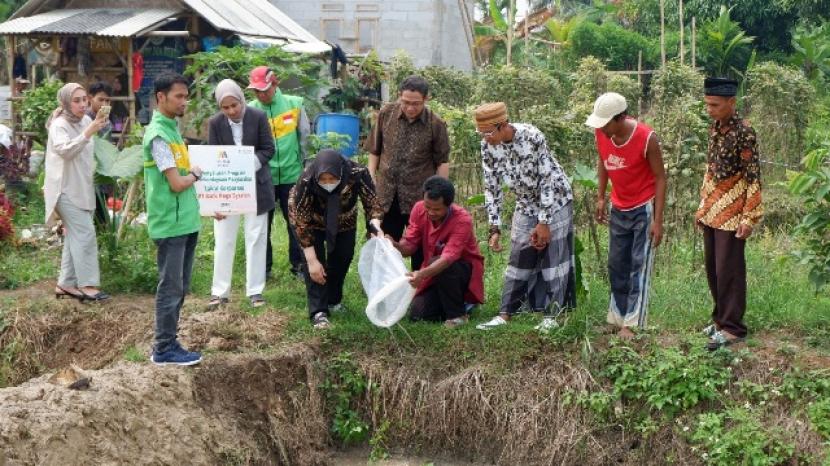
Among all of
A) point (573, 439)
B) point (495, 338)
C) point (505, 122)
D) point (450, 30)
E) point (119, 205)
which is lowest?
point (573, 439)

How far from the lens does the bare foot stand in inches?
255

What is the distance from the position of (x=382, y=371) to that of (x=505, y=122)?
72.2 inches

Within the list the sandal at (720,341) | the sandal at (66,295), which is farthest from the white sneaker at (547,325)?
the sandal at (66,295)

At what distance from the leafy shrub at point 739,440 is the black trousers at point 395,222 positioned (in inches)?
89.3

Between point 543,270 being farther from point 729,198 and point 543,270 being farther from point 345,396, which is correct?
point 345,396

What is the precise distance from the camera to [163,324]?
5.95 m

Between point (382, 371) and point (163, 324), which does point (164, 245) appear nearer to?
point (163, 324)

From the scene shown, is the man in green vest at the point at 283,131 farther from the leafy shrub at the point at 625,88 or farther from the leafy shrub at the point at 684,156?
the leafy shrub at the point at 625,88

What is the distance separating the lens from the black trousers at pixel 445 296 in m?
6.74

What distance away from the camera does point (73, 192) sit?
7.39 m

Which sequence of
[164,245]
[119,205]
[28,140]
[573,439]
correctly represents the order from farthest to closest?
[28,140], [119,205], [573,439], [164,245]

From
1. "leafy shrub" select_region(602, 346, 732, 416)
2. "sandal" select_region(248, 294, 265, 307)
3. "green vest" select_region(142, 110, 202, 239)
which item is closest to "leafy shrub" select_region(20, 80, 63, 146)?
"sandal" select_region(248, 294, 265, 307)

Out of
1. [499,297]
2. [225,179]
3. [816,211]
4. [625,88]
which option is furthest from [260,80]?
[625,88]

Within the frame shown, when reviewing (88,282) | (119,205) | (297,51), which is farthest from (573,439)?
(297,51)
